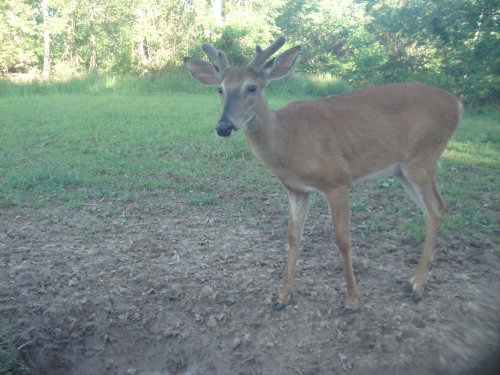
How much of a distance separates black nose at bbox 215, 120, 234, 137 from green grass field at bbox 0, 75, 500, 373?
203 centimetres

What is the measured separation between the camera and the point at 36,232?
5355 millimetres

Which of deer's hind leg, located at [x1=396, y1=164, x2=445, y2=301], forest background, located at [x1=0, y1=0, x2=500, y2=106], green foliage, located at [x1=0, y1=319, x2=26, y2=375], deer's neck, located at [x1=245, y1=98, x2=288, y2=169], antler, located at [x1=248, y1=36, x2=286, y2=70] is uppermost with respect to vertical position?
forest background, located at [x1=0, y1=0, x2=500, y2=106]

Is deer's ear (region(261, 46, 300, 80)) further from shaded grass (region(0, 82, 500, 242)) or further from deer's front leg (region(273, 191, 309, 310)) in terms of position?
shaded grass (region(0, 82, 500, 242))

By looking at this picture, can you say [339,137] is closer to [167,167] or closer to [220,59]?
[220,59]

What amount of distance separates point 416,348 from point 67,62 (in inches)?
810

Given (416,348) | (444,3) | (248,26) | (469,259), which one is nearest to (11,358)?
(416,348)

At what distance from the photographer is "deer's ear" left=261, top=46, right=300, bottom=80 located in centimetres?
429

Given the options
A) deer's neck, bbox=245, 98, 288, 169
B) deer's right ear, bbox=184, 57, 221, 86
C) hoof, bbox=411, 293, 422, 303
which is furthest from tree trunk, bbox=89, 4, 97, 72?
hoof, bbox=411, 293, 422, 303

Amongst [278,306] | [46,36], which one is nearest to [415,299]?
[278,306]

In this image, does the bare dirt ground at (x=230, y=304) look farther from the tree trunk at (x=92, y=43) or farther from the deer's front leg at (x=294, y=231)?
the tree trunk at (x=92, y=43)

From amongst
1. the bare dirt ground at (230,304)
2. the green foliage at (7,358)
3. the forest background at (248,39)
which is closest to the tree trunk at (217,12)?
the forest background at (248,39)

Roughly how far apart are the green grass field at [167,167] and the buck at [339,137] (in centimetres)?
111

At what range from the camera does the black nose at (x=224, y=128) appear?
3.78 m

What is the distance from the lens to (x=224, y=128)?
3.78 m
